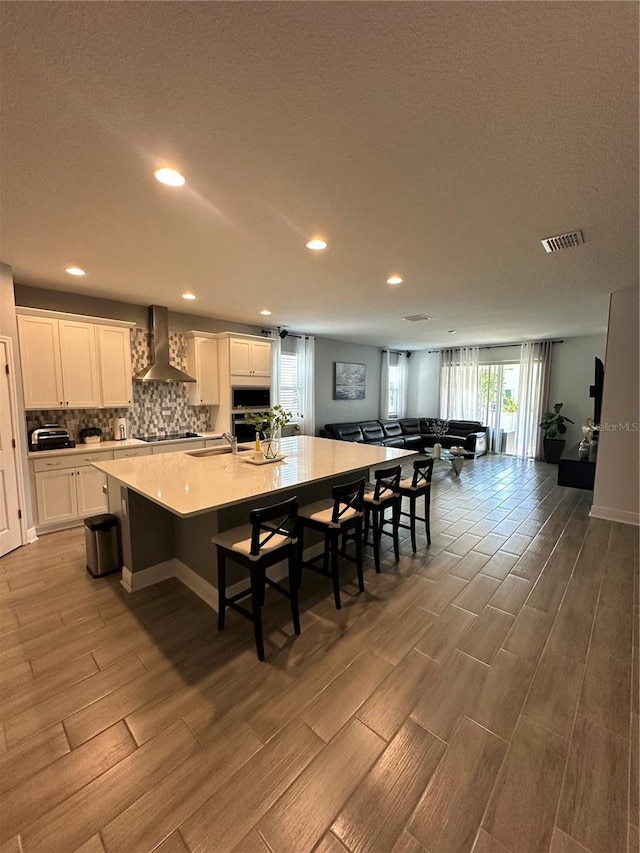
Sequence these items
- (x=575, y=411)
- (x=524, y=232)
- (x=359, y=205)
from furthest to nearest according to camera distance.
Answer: (x=575, y=411)
(x=524, y=232)
(x=359, y=205)

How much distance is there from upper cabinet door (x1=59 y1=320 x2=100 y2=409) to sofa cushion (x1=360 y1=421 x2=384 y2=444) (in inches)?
208

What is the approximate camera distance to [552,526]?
4008 millimetres

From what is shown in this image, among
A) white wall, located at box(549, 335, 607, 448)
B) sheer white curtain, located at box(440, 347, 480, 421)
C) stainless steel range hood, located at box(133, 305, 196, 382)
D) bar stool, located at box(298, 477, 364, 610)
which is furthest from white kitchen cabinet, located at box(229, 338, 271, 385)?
white wall, located at box(549, 335, 607, 448)

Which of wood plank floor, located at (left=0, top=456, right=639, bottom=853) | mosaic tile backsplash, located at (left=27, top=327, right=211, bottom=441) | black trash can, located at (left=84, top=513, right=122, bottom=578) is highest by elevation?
mosaic tile backsplash, located at (left=27, top=327, right=211, bottom=441)

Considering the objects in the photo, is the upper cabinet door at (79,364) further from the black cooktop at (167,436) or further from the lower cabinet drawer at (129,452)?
the black cooktop at (167,436)

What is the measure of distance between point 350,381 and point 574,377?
4942 millimetres

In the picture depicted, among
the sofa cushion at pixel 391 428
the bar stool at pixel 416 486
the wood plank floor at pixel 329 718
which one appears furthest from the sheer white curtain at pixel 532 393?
the bar stool at pixel 416 486

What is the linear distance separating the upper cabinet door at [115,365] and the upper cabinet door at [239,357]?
1.38m

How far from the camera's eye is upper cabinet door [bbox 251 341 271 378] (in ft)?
18.1

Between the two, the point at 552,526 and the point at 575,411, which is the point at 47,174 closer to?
the point at 552,526

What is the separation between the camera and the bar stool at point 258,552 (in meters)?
1.98

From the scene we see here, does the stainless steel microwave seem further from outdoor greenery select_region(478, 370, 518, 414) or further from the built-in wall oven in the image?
outdoor greenery select_region(478, 370, 518, 414)

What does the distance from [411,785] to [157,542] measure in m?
2.29

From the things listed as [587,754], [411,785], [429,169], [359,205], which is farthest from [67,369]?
[587,754]
